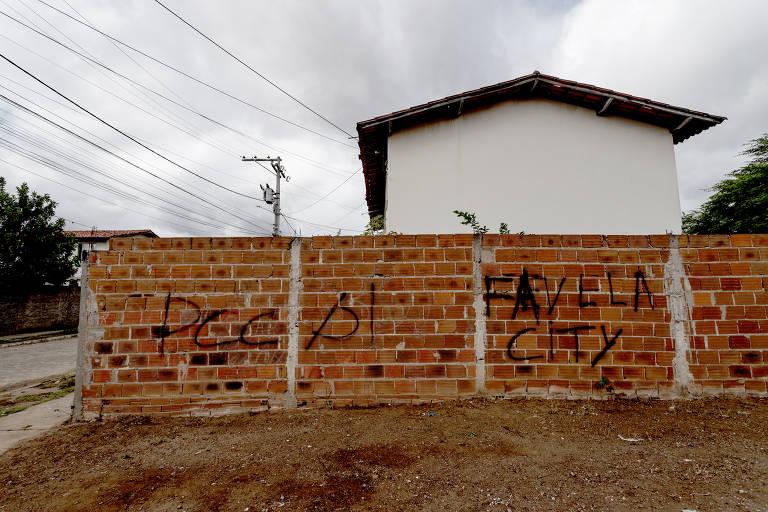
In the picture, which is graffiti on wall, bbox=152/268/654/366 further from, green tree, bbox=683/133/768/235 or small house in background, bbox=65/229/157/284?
small house in background, bbox=65/229/157/284

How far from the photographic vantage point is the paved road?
7.66 metres

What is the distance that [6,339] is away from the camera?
46.9ft

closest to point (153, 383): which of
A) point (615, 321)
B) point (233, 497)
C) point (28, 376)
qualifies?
point (233, 497)

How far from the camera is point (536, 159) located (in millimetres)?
8812

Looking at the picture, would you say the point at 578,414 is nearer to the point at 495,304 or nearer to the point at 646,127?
the point at 495,304

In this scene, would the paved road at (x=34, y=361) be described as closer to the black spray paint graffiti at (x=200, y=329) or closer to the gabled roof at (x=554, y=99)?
the black spray paint graffiti at (x=200, y=329)

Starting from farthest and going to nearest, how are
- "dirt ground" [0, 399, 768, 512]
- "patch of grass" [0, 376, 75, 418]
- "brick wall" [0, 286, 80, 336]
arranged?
"brick wall" [0, 286, 80, 336] → "patch of grass" [0, 376, 75, 418] → "dirt ground" [0, 399, 768, 512]

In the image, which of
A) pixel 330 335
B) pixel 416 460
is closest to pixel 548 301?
pixel 416 460

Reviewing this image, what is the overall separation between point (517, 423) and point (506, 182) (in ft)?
21.6

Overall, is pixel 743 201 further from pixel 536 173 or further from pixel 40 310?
pixel 40 310

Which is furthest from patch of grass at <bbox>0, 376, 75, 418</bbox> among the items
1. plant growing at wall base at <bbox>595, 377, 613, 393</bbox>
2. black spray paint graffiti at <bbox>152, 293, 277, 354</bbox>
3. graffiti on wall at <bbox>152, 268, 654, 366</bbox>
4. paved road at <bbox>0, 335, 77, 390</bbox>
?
plant growing at wall base at <bbox>595, 377, 613, 393</bbox>

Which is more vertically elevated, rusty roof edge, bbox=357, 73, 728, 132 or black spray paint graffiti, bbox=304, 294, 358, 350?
rusty roof edge, bbox=357, 73, 728, 132

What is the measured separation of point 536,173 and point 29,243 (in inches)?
839

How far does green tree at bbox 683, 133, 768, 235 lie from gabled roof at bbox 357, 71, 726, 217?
12.3 m
